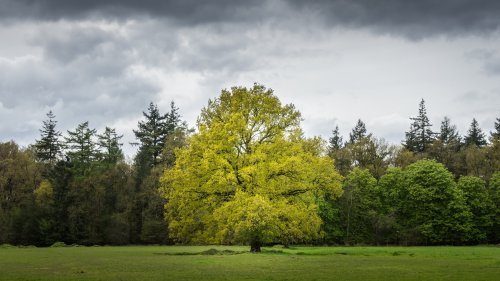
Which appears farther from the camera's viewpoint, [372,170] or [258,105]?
[372,170]

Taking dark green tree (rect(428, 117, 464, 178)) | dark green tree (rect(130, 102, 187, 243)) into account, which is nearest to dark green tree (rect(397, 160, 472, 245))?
dark green tree (rect(428, 117, 464, 178))

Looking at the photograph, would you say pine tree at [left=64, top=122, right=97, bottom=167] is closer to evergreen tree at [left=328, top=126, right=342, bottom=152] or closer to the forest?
the forest

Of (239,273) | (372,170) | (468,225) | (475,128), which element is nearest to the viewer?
(239,273)

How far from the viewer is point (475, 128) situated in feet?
414

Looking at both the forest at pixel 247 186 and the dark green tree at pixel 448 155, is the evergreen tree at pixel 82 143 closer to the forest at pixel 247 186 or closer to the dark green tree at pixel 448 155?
the forest at pixel 247 186

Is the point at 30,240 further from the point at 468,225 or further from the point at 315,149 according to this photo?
the point at 468,225

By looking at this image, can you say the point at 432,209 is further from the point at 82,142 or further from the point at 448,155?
the point at 82,142

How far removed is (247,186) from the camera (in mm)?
42531

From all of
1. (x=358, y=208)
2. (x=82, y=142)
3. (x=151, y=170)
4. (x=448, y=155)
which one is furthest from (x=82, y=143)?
(x=448, y=155)

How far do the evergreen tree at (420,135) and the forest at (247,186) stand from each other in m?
0.30

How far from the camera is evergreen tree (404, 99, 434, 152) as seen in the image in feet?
394

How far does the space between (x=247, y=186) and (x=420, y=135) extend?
8990cm

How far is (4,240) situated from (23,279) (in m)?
69.5

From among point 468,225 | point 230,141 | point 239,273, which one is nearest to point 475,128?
point 468,225
